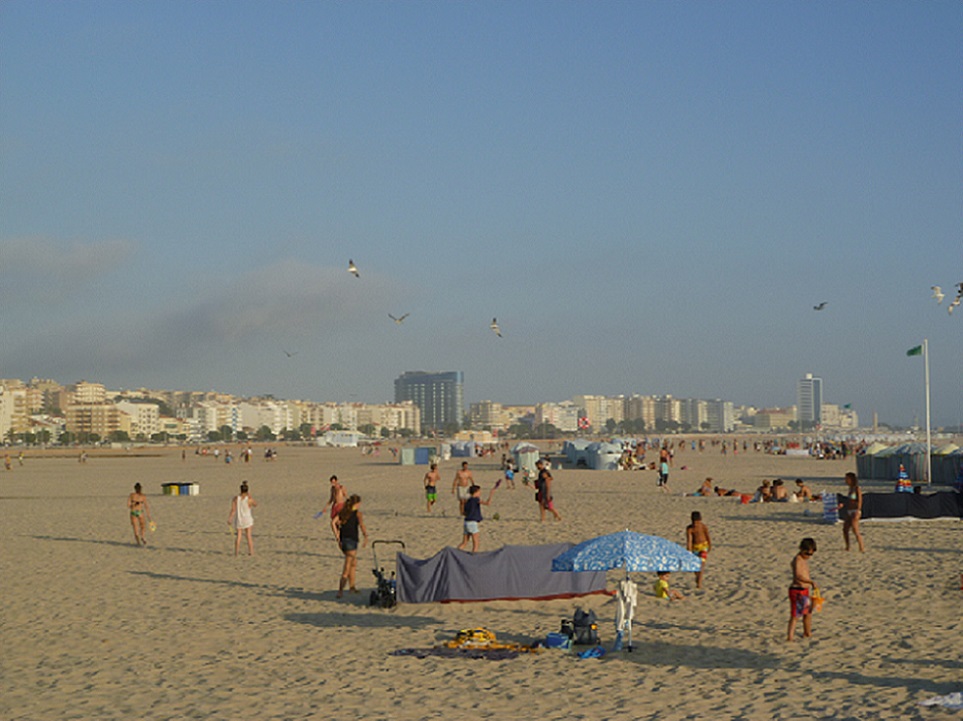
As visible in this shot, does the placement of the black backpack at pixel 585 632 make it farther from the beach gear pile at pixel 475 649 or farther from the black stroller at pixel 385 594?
the black stroller at pixel 385 594

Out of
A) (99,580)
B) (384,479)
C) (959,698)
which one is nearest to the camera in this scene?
(959,698)

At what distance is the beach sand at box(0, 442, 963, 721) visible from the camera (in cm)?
808

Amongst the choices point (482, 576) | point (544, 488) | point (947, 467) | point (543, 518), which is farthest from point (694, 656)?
point (947, 467)

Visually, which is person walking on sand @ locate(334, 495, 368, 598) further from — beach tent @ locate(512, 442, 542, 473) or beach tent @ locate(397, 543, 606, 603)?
beach tent @ locate(512, 442, 542, 473)

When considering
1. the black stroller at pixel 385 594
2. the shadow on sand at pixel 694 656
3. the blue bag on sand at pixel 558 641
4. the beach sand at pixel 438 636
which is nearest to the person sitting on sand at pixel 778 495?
the beach sand at pixel 438 636

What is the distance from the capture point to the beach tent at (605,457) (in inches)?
1852

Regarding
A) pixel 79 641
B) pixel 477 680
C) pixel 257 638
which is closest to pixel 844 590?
pixel 477 680

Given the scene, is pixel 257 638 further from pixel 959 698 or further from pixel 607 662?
pixel 959 698

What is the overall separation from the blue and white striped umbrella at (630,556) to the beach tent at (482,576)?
1.98m

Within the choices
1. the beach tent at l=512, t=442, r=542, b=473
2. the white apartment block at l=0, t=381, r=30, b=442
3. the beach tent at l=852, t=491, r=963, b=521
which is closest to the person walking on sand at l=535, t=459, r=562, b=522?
the beach tent at l=852, t=491, r=963, b=521

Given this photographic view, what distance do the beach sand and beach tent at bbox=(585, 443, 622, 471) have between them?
2652cm

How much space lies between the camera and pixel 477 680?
8797 mm

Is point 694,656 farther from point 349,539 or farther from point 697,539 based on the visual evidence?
point 349,539

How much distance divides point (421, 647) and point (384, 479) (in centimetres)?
3224
